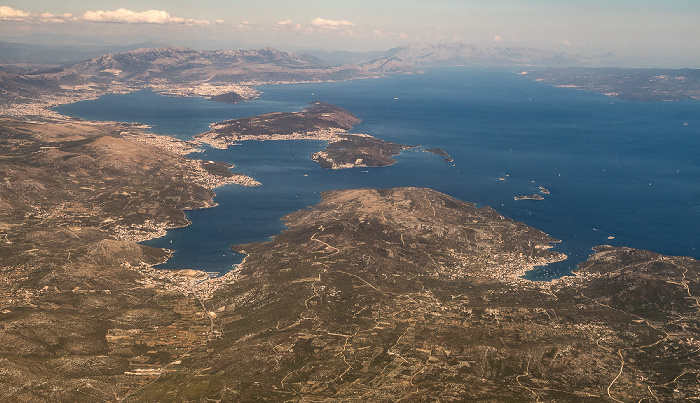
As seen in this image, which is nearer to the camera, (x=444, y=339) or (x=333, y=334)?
(x=444, y=339)

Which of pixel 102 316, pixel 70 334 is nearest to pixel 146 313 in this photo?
pixel 102 316

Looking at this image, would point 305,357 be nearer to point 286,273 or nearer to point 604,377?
point 286,273

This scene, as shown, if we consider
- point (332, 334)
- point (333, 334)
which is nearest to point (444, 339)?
point (333, 334)

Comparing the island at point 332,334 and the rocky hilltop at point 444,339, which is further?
the rocky hilltop at point 444,339

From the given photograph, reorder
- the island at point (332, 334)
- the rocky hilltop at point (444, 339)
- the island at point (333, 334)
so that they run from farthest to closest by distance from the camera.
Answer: the rocky hilltop at point (444, 339) → the island at point (332, 334) → the island at point (333, 334)

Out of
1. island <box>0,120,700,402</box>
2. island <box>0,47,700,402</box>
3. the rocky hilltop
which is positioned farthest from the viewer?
the rocky hilltop

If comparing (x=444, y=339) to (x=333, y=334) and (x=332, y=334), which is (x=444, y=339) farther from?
(x=332, y=334)

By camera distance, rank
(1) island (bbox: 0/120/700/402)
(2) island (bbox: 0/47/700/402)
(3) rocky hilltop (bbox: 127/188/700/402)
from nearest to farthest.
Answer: (2) island (bbox: 0/47/700/402) < (1) island (bbox: 0/120/700/402) < (3) rocky hilltop (bbox: 127/188/700/402)

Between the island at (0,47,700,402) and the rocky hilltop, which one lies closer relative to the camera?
the island at (0,47,700,402)

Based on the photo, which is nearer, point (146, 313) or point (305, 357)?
point (305, 357)

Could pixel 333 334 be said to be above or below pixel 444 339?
below

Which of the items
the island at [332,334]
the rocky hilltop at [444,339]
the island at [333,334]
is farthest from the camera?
the rocky hilltop at [444,339]
